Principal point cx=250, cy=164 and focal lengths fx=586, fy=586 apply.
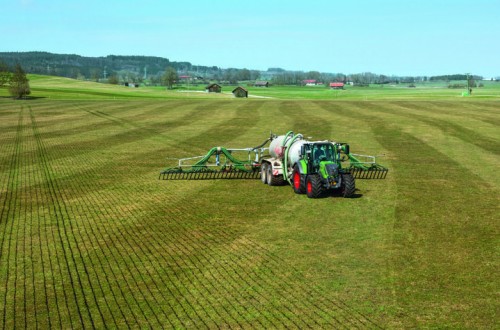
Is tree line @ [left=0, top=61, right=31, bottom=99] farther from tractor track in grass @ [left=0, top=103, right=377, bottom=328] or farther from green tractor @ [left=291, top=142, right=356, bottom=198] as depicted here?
green tractor @ [left=291, top=142, right=356, bottom=198]

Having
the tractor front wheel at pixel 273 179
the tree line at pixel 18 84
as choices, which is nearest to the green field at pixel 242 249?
the tractor front wheel at pixel 273 179

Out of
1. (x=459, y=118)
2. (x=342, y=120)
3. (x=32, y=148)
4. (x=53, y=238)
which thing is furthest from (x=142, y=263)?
(x=459, y=118)

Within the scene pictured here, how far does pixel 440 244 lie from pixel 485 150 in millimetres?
26606

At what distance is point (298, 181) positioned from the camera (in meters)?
27.6

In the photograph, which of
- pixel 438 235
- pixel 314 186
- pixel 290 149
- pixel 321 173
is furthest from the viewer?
pixel 290 149

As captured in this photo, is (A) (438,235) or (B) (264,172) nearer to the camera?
(A) (438,235)

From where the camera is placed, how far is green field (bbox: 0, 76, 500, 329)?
14.3 m

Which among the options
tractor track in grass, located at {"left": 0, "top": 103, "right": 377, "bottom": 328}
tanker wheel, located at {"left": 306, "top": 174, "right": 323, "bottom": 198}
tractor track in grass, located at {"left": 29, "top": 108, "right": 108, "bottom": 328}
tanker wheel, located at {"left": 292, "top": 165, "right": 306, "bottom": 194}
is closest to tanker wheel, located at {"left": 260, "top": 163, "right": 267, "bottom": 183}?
tanker wheel, located at {"left": 292, "top": 165, "right": 306, "bottom": 194}

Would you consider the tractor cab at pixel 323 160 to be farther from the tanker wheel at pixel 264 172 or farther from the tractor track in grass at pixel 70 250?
the tractor track in grass at pixel 70 250

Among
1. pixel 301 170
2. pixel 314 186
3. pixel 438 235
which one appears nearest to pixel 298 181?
pixel 301 170

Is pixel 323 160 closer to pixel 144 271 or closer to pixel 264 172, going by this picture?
pixel 264 172

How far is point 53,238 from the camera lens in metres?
20.5

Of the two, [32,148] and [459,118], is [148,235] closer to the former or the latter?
[32,148]

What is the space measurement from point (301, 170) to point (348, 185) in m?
2.26
